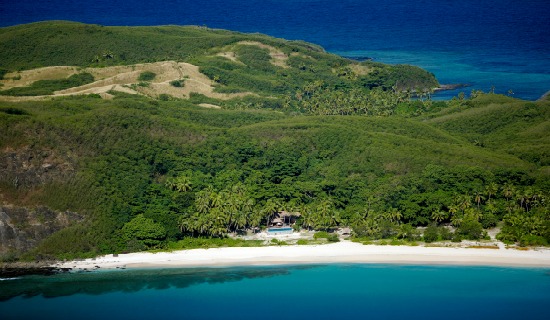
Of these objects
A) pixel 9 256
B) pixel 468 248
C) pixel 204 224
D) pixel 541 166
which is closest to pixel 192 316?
pixel 204 224

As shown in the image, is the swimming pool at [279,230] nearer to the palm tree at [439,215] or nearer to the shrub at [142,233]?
the shrub at [142,233]

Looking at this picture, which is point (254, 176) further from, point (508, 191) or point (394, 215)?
point (508, 191)

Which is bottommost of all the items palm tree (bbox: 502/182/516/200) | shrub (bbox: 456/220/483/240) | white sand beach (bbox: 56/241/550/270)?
white sand beach (bbox: 56/241/550/270)

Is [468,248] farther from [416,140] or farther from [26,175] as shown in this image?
[26,175]

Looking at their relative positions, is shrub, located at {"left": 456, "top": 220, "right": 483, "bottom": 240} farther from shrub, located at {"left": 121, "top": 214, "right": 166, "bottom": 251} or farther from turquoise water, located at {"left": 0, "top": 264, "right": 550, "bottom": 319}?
shrub, located at {"left": 121, "top": 214, "right": 166, "bottom": 251}

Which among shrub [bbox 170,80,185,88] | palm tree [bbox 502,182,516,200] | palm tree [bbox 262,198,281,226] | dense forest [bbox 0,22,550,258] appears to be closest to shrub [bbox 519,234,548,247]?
dense forest [bbox 0,22,550,258]

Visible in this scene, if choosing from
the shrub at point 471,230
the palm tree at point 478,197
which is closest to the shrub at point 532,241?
the shrub at point 471,230
